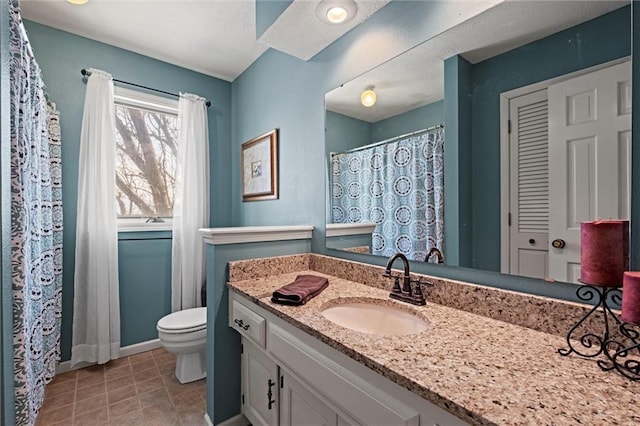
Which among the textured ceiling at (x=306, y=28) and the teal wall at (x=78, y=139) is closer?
the textured ceiling at (x=306, y=28)

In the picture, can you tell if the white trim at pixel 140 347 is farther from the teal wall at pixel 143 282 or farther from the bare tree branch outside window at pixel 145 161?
the bare tree branch outside window at pixel 145 161

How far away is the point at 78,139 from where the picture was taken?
226 centimetres

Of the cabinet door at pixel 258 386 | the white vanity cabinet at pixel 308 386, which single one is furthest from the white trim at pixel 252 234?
the cabinet door at pixel 258 386

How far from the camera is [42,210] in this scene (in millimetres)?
1831

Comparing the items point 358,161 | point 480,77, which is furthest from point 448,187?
point 358,161

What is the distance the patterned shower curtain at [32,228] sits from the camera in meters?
1.29

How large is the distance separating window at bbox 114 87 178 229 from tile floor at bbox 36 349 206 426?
1.15 m

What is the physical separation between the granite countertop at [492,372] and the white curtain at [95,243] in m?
1.96

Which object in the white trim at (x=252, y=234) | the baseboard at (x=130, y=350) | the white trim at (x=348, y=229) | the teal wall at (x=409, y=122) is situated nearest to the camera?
the teal wall at (x=409, y=122)

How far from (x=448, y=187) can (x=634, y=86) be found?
60cm

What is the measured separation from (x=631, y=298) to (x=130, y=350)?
3098mm

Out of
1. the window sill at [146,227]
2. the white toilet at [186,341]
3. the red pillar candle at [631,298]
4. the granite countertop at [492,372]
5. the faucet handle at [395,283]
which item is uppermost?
the window sill at [146,227]

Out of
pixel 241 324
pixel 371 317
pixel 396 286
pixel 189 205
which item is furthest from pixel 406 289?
pixel 189 205

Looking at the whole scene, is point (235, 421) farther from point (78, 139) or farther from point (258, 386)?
point (78, 139)
